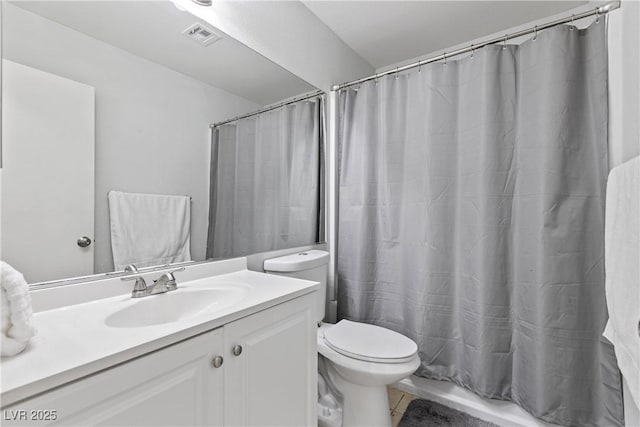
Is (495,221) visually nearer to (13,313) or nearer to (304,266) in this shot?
(304,266)

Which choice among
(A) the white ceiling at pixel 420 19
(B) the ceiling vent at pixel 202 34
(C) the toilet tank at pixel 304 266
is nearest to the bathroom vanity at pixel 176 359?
(C) the toilet tank at pixel 304 266

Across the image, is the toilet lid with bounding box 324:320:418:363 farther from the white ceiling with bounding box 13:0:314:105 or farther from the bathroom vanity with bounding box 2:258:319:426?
the white ceiling with bounding box 13:0:314:105

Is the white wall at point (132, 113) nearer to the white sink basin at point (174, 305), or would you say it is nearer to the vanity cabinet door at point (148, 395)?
the white sink basin at point (174, 305)

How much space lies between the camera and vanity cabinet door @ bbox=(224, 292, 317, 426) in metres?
0.82

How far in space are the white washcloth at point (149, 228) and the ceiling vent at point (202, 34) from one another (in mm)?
661

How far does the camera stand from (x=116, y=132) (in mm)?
973

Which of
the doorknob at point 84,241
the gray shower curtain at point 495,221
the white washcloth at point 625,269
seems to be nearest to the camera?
the white washcloth at point 625,269

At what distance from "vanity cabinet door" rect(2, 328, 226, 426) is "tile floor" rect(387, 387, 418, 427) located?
1131 millimetres

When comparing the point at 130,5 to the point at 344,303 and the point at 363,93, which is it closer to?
the point at 363,93

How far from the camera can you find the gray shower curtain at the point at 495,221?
1275mm

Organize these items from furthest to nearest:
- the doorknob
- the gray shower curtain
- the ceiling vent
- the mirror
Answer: the gray shower curtain < the ceiling vent < the doorknob < the mirror

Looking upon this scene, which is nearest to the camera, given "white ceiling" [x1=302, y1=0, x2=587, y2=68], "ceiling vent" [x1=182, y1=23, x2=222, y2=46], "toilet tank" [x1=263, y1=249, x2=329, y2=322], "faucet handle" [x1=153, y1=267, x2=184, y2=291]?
"faucet handle" [x1=153, y1=267, x2=184, y2=291]

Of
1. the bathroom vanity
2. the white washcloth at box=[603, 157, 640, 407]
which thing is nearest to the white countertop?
the bathroom vanity

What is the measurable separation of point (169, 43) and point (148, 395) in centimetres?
118
